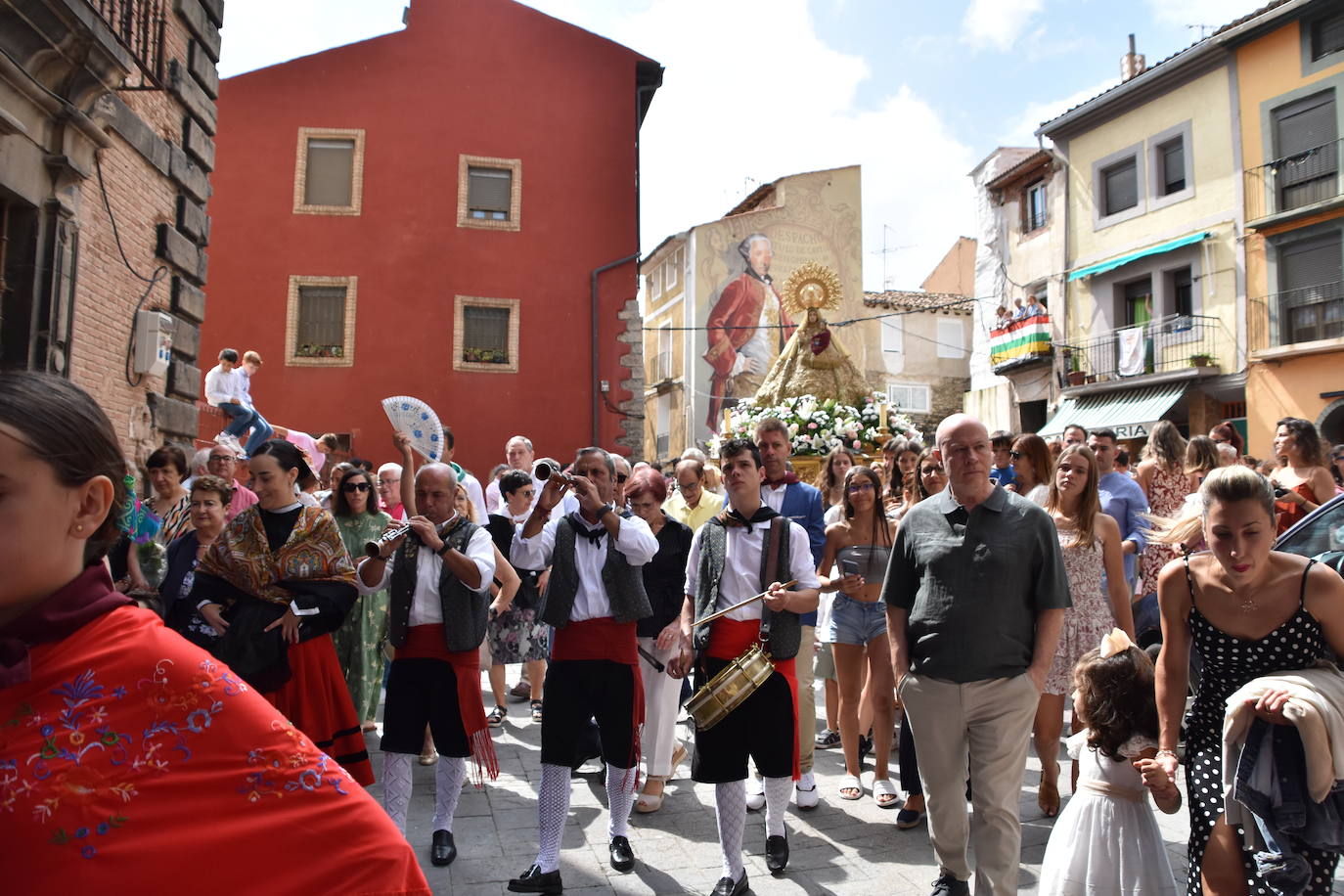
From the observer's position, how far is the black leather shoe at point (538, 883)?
4.45 m

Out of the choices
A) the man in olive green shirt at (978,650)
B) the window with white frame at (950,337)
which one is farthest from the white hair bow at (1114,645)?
the window with white frame at (950,337)

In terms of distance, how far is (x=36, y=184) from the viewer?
762cm

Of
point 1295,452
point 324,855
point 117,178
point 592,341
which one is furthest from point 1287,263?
point 324,855

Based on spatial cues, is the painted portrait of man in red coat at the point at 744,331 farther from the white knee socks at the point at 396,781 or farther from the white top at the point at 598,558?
the white knee socks at the point at 396,781

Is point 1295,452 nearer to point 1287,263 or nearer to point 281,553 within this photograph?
point 281,553

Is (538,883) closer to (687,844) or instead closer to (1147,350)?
(687,844)

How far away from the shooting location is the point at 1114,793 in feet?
11.5

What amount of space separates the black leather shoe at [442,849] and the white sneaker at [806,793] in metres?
2.03

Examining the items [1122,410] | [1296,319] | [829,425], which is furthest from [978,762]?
[1122,410]

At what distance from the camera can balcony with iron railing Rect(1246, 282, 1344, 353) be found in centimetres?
2055

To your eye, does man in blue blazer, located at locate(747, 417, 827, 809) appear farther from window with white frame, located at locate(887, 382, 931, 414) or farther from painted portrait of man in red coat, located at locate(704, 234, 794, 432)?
window with white frame, located at locate(887, 382, 931, 414)

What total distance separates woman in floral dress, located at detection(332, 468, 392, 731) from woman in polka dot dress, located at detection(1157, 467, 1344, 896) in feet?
16.5

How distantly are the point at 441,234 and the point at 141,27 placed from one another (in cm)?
1229

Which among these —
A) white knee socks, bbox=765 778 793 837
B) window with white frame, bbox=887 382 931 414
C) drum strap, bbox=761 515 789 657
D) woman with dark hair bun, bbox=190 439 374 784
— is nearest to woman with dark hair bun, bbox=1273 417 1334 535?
drum strap, bbox=761 515 789 657
